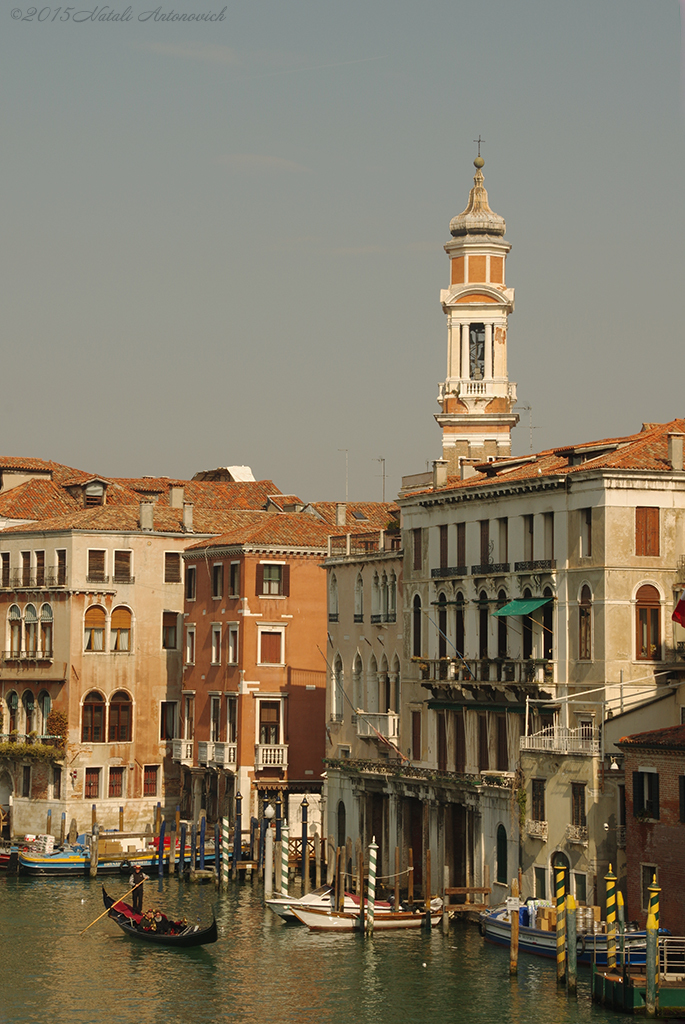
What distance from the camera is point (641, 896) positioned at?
46438 millimetres

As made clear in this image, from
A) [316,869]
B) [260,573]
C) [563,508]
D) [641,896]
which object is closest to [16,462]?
[260,573]

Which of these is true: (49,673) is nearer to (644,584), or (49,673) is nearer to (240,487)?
(240,487)

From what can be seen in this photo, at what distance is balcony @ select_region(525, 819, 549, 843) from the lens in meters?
50.3

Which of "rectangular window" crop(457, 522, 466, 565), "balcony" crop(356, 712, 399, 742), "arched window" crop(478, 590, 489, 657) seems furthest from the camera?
"balcony" crop(356, 712, 399, 742)

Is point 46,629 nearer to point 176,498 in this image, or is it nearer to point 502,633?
point 176,498

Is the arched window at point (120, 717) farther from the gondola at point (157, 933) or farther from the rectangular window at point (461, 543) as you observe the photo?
the rectangular window at point (461, 543)

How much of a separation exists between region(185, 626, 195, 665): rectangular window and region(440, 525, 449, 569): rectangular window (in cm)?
2014

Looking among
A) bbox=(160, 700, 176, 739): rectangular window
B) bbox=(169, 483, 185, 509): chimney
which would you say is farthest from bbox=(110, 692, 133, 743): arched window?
bbox=(169, 483, 185, 509): chimney

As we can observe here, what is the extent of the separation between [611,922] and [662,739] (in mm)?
5052

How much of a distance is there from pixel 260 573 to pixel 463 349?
54.0 ft

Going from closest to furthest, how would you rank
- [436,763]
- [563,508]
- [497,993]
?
[497,993]
[563,508]
[436,763]

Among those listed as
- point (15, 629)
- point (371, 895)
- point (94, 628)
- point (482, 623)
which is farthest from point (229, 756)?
point (371, 895)

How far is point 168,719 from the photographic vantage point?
255 feet

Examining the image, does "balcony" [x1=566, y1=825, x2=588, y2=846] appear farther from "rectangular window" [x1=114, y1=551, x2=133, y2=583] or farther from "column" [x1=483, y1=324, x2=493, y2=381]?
"column" [x1=483, y1=324, x2=493, y2=381]
